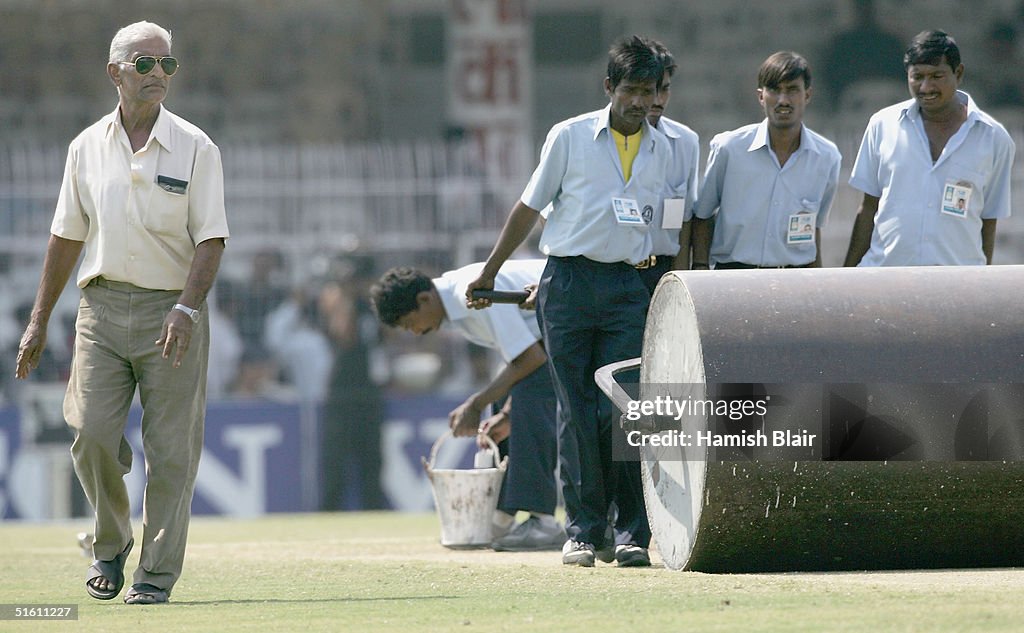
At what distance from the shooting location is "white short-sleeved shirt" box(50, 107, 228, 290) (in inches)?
253

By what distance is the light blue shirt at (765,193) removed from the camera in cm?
777

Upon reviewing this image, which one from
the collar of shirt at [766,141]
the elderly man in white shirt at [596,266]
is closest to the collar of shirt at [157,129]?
the elderly man in white shirt at [596,266]

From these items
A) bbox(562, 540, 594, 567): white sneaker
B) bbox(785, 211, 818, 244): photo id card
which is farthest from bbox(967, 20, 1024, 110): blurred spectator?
bbox(562, 540, 594, 567): white sneaker

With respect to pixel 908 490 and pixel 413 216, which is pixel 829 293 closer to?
pixel 908 490

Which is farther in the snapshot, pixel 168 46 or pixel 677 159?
pixel 677 159

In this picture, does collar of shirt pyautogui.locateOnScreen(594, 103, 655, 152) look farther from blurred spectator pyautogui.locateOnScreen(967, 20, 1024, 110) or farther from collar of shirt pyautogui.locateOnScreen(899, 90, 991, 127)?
blurred spectator pyautogui.locateOnScreen(967, 20, 1024, 110)

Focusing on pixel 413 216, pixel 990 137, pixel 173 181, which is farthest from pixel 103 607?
pixel 413 216

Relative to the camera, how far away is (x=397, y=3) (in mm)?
21234

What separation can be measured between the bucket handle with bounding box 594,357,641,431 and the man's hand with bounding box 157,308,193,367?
154cm

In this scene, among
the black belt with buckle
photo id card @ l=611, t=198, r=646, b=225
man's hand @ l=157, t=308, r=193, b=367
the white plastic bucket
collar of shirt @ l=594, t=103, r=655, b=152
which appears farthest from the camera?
the white plastic bucket

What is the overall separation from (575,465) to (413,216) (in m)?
7.54

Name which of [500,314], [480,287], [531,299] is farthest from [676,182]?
[500,314]

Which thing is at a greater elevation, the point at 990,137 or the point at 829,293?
the point at 990,137

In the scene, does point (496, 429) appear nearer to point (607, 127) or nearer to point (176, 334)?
point (607, 127)
